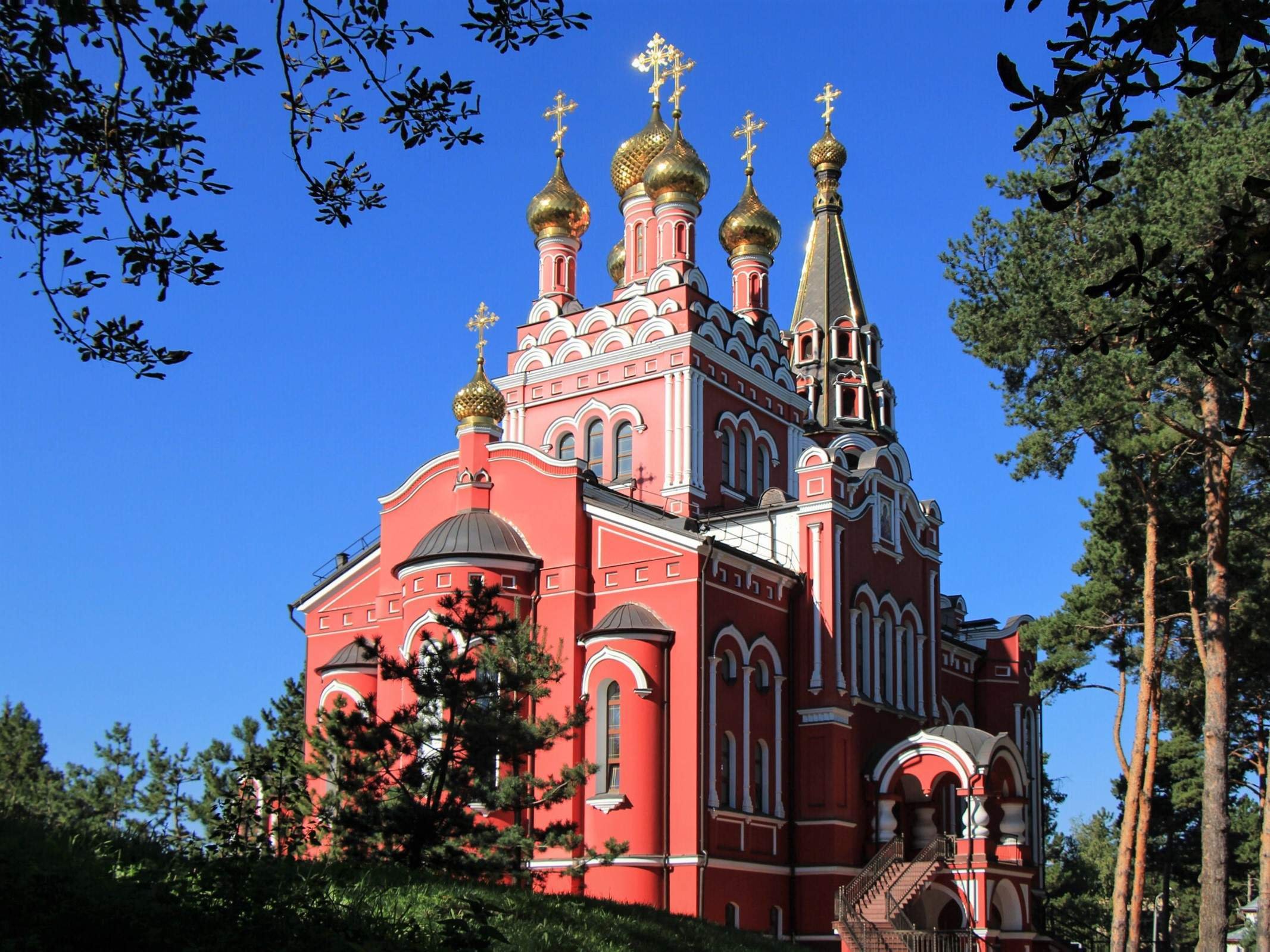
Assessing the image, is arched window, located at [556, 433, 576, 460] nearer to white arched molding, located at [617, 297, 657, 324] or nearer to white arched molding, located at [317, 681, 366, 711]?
white arched molding, located at [617, 297, 657, 324]

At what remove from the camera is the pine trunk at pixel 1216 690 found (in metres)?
19.1

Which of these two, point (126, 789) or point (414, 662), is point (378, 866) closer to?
point (414, 662)

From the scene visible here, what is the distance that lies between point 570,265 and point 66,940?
2374 centimetres

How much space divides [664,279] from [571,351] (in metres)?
2.20

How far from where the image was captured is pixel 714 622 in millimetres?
21562

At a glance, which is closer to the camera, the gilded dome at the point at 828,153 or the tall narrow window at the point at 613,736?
the tall narrow window at the point at 613,736

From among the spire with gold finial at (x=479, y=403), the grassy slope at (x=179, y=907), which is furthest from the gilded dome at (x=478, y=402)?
the grassy slope at (x=179, y=907)

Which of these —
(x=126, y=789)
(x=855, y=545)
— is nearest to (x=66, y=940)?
(x=855, y=545)

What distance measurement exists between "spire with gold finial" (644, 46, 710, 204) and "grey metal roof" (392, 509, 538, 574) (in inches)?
322

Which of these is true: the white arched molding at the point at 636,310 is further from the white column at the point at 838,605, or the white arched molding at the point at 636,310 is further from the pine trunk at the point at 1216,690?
the pine trunk at the point at 1216,690

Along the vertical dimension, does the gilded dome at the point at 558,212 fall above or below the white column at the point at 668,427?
above

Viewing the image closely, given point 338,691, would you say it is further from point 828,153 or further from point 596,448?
point 828,153

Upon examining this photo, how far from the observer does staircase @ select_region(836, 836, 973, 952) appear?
800 inches

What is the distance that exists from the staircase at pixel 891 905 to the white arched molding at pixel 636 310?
10.4 meters
